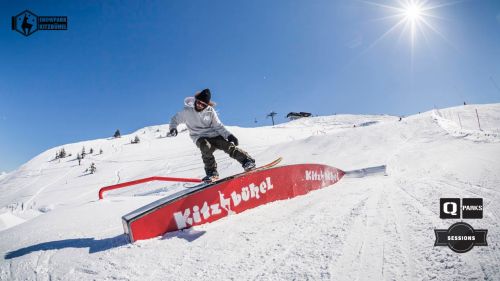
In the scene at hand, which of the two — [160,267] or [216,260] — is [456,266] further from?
[160,267]

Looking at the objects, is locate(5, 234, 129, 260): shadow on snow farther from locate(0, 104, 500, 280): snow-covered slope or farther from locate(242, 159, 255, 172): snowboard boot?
locate(242, 159, 255, 172): snowboard boot

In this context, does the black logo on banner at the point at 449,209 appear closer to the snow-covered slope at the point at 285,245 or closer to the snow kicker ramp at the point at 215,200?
the snow-covered slope at the point at 285,245

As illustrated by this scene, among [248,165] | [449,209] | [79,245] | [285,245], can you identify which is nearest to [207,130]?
[248,165]

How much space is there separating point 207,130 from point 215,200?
53.4 inches

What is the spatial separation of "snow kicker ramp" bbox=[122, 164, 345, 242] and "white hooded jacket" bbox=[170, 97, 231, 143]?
938 mm

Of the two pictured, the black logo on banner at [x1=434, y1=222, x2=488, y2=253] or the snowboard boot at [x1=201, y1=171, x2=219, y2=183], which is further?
the snowboard boot at [x1=201, y1=171, x2=219, y2=183]

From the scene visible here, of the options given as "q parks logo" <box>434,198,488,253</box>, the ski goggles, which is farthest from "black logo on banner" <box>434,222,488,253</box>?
the ski goggles

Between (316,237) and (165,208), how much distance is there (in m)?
1.49

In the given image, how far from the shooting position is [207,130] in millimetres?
4020

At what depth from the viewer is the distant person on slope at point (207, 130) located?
12.8 ft

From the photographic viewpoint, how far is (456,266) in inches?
56.7

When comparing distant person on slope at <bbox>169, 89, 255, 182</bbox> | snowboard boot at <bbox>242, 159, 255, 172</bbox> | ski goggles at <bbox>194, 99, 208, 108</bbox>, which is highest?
ski goggles at <bbox>194, 99, 208, 108</bbox>

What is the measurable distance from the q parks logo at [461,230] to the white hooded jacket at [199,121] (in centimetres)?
292

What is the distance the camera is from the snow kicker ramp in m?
2.37
